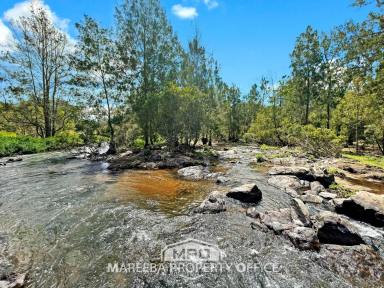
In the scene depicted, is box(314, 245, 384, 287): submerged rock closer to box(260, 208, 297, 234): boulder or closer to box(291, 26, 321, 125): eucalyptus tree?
box(260, 208, 297, 234): boulder

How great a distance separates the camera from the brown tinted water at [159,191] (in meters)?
9.12

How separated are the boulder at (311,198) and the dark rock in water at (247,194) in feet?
6.27

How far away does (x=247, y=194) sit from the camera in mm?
9445

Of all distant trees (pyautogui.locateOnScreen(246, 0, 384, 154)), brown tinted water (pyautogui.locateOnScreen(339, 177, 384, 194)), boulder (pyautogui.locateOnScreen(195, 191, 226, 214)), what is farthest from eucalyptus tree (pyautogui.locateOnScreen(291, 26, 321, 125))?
boulder (pyautogui.locateOnScreen(195, 191, 226, 214))

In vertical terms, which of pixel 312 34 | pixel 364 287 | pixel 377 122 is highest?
pixel 312 34

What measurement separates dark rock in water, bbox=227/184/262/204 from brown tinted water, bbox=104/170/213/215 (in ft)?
4.53

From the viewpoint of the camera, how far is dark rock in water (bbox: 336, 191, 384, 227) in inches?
303

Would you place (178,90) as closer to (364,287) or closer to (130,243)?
(130,243)

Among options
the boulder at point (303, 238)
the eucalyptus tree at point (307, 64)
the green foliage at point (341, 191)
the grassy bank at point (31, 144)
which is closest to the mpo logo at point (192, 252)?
the boulder at point (303, 238)

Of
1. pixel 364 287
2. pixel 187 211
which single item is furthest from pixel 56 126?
pixel 364 287

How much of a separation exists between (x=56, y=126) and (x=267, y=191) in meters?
41.7

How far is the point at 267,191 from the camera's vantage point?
10.9 meters

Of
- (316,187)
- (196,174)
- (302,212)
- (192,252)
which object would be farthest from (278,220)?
(196,174)

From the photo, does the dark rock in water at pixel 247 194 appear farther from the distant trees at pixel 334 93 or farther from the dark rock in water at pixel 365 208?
the distant trees at pixel 334 93
